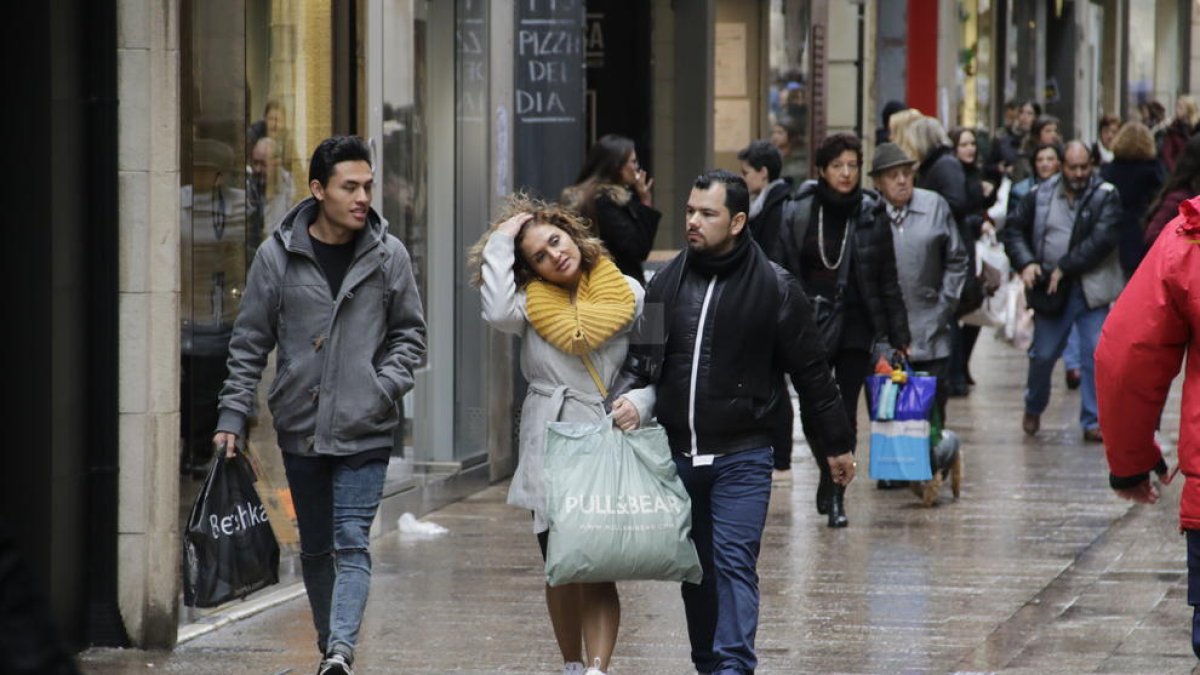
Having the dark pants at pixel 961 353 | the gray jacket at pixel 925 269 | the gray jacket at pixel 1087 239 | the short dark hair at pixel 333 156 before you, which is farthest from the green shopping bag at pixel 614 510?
the dark pants at pixel 961 353

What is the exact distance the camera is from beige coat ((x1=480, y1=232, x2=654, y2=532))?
6.43 m

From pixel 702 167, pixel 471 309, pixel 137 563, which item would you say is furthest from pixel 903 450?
pixel 702 167

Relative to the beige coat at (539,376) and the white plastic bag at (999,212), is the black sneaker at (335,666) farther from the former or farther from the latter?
the white plastic bag at (999,212)

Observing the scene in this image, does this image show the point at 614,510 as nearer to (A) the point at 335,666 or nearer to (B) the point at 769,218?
(A) the point at 335,666

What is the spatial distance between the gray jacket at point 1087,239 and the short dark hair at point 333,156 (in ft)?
25.8

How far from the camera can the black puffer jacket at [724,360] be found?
6.37 meters

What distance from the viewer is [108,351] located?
7.48m

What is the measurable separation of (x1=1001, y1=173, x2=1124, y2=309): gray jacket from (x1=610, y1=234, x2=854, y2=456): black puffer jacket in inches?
296

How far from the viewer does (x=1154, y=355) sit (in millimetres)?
5016

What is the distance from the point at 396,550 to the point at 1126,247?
5.93 m

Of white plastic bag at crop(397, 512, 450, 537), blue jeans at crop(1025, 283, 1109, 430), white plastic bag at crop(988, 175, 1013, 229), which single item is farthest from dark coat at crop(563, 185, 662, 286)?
white plastic bag at crop(988, 175, 1013, 229)

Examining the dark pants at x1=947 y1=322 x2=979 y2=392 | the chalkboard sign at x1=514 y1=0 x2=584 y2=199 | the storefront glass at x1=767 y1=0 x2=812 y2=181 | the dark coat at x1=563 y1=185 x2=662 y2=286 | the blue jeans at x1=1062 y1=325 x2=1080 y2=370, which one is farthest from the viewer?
the storefront glass at x1=767 y1=0 x2=812 y2=181

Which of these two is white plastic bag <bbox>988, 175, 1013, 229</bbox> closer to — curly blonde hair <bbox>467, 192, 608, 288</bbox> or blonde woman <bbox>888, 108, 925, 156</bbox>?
blonde woman <bbox>888, 108, 925, 156</bbox>

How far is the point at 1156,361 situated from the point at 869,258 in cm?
541
